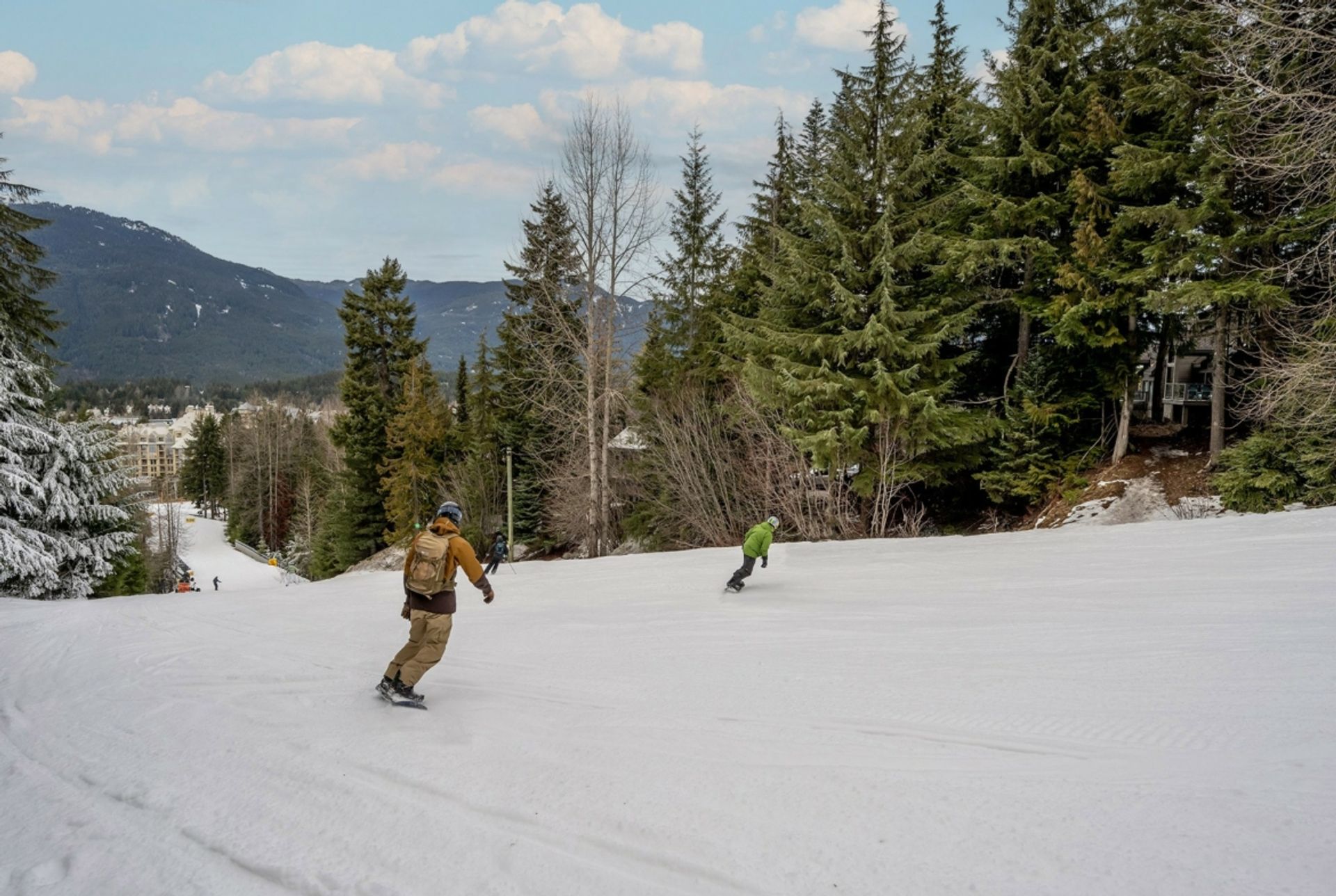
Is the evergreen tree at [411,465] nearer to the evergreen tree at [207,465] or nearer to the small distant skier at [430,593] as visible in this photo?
the small distant skier at [430,593]

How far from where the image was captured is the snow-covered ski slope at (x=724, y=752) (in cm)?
341

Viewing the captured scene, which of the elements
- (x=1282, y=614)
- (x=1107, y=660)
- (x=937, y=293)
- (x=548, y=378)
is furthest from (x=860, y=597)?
(x=548, y=378)

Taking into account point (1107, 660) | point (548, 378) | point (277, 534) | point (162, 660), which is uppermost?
point (548, 378)

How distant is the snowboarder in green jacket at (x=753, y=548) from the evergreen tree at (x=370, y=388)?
32.2m

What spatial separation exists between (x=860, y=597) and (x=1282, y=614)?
4379mm

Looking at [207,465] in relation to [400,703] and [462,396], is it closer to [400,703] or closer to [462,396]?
[462,396]

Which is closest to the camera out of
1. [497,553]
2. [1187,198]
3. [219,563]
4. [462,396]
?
[497,553]

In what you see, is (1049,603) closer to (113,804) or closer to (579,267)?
(113,804)

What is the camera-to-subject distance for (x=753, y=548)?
391 inches

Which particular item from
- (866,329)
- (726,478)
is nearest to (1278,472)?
(866,329)

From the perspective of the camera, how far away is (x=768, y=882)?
325 cm

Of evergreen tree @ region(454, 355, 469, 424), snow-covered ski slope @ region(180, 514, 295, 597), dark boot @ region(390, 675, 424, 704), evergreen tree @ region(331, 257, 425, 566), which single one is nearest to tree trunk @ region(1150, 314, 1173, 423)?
dark boot @ region(390, 675, 424, 704)

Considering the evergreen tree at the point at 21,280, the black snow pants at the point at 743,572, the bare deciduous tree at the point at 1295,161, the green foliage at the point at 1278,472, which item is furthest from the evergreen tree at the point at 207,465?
the bare deciduous tree at the point at 1295,161

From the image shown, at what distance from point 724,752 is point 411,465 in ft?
117
